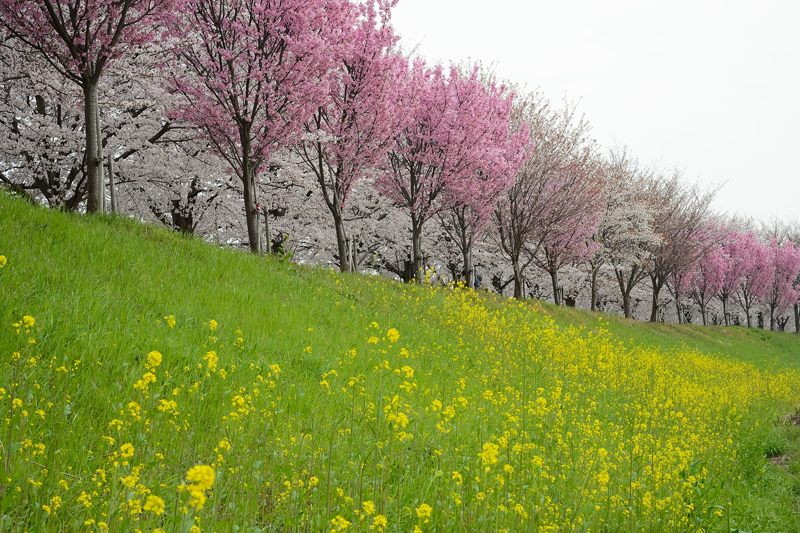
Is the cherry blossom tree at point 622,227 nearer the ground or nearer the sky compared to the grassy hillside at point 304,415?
nearer the sky

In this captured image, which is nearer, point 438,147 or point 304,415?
point 304,415

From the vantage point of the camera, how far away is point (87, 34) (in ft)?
35.9

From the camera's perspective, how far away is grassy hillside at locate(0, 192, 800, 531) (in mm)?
3525

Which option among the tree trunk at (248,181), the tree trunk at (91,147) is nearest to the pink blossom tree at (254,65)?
the tree trunk at (248,181)

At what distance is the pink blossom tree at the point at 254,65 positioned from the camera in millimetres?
13383

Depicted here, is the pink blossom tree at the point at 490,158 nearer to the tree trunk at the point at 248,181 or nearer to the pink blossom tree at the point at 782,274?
the tree trunk at the point at 248,181

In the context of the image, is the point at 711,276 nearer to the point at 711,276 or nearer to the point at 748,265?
the point at 711,276

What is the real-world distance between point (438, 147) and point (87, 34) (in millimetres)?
12212

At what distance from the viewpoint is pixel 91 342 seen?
5.27 m

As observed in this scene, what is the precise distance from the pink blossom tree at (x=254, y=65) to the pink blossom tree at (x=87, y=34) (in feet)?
4.63

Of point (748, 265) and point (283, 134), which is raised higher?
point (283, 134)

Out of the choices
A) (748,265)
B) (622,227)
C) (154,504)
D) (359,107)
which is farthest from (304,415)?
(748,265)

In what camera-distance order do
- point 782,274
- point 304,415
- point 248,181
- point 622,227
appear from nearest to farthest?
1. point 304,415
2. point 248,181
3. point 622,227
4. point 782,274

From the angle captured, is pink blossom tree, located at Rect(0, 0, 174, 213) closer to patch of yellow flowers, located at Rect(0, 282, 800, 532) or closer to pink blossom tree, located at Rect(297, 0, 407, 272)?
pink blossom tree, located at Rect(297, 0, 407, 272)
